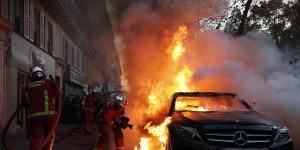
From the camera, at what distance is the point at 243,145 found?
7449 millimetres

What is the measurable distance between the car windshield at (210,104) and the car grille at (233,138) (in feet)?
4.61

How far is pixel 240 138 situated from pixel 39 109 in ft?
10.3

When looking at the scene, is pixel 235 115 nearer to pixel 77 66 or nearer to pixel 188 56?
pixel 188 56

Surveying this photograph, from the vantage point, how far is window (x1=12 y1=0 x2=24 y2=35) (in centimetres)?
1822

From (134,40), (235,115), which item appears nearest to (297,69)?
(134,40)

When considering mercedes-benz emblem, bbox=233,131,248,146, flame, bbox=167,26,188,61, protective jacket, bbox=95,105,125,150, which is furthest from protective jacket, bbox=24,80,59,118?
flame, bbox=167,26,188,61

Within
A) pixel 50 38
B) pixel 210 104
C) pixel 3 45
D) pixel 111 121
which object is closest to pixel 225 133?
pixel 210 104

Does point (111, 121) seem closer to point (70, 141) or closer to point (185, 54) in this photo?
point (70, 141)

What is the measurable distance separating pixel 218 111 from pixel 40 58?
45.3 feet

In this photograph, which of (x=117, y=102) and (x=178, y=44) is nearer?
(x=117, y=102)

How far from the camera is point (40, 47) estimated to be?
21.8 meters

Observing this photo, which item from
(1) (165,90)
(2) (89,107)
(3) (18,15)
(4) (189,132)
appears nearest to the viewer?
(4) (189,132)

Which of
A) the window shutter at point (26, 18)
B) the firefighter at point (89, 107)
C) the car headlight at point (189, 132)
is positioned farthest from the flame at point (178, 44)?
the car headlight at point (189, 132)

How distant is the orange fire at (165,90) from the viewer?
945 centimetres
